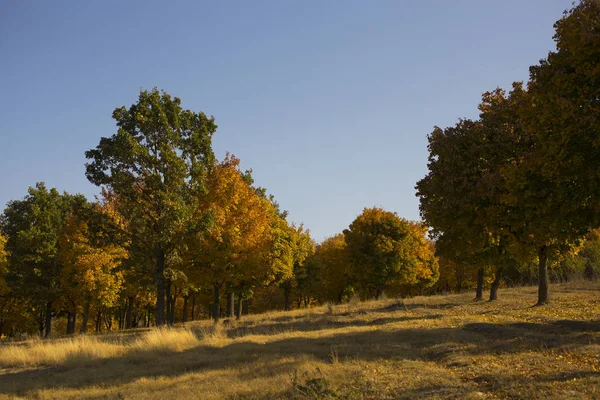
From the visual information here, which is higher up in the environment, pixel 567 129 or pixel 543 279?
pixel 567 129

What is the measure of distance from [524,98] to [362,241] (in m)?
34.8

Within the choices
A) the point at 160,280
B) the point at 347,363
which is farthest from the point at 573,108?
the point at 160,280

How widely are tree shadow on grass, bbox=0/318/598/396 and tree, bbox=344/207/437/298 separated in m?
30.1

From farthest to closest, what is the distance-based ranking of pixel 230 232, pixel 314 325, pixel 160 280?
1. pixel 230 232
2. pixel 160 280
3. pixel 314 325

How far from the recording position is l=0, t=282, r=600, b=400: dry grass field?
30.9 ft

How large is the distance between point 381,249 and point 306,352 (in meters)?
34.2

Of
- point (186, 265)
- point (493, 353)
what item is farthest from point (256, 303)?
point (493, 353)

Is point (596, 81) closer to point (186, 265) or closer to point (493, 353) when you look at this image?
point (493, 353)

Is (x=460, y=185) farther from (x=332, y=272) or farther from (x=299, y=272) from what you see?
(x=332, y=272)

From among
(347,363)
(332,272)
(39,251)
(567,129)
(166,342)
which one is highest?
(567,129)

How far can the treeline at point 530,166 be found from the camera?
41.0ft

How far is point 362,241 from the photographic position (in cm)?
4922

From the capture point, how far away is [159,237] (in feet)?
81.2

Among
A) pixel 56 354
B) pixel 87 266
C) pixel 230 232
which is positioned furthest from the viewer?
pixel 87 266
